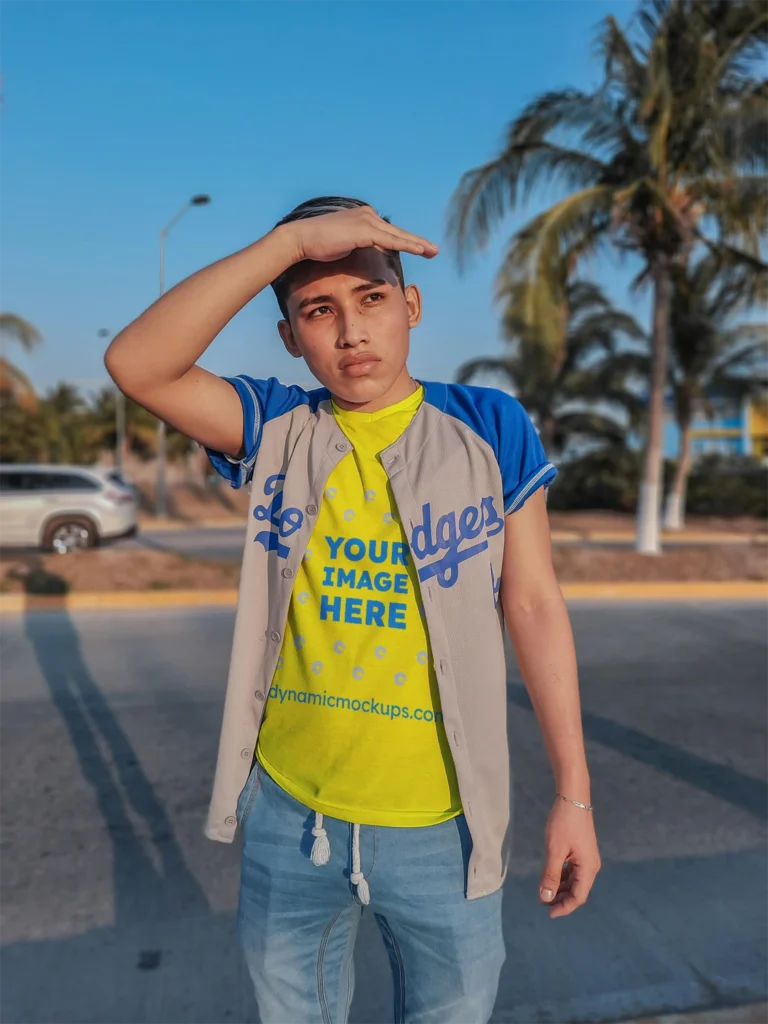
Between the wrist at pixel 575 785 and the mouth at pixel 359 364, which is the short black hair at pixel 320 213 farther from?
the wrist at pixel 575 785

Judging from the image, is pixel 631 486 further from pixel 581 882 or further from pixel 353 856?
pixel 353 856

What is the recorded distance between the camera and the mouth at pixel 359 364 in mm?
1458

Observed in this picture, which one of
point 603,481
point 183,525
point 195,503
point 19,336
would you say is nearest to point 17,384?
point 19,336

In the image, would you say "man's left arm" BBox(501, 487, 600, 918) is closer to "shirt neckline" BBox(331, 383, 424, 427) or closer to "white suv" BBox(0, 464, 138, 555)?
"shirt neckline" BBox(331, 383, 424, 427)

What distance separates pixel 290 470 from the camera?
1499 millimetres

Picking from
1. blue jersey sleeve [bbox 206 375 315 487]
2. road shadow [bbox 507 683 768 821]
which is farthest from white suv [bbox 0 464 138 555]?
blue jersey sleeve [bbox 206 375 315 487]

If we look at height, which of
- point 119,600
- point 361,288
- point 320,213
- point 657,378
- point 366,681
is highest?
point 657,378

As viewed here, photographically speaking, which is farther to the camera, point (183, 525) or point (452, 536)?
point (183, 525)

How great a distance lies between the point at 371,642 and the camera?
141cm

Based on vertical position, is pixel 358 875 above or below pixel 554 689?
below

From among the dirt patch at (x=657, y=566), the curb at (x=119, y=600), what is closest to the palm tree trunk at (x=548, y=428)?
the dirt patch at (x=657, y=566)

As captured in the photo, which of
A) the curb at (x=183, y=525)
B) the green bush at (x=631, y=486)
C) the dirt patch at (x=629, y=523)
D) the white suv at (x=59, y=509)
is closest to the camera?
the white suv at (x=59, y=509)

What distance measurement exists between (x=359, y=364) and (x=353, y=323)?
0.22 feet

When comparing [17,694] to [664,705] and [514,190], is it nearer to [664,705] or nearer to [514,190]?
[664,705]
